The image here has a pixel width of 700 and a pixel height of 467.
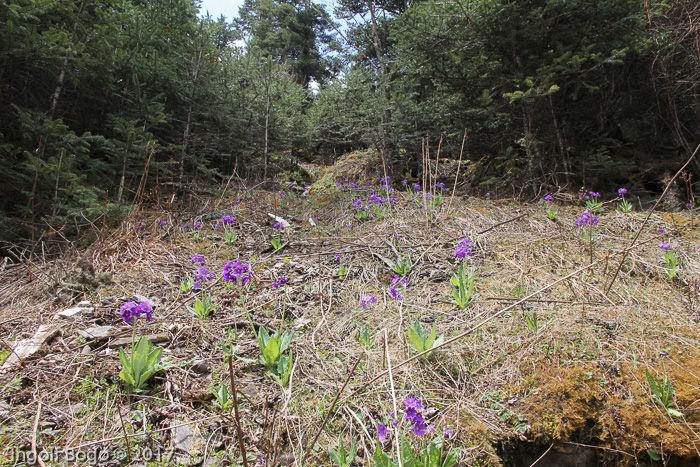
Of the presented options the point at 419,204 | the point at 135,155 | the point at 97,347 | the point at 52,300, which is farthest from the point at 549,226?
the point at 135,155

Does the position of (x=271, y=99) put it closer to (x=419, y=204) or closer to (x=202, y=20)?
(x=202, y=20)

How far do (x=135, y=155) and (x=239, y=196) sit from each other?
1800 millimetres

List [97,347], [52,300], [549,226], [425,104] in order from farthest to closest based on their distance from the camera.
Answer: [425,104]
[549,226]
[52,300]
[97,347]

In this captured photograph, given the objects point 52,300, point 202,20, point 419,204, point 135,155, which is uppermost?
point 202,20

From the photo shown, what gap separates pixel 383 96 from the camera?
24.1 ft

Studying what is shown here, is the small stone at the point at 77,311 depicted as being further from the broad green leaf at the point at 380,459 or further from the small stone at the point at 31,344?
the broad green leaf at the point at 380,459

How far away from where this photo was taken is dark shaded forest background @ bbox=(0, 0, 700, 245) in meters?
3.67

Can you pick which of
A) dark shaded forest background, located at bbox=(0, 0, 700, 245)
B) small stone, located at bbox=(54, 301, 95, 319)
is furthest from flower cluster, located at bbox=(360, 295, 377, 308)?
dark shaded forest background, located at bbox=(0, 0, 700, 245)

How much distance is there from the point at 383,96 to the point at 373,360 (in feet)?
22.6

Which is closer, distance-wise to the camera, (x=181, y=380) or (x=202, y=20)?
(x=181, y=380)

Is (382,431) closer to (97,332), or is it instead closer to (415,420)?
(415,420)

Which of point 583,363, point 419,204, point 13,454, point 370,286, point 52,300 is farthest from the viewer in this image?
point 419,204

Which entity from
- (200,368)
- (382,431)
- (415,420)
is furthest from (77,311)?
(415,420)

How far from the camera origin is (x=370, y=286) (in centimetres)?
275
